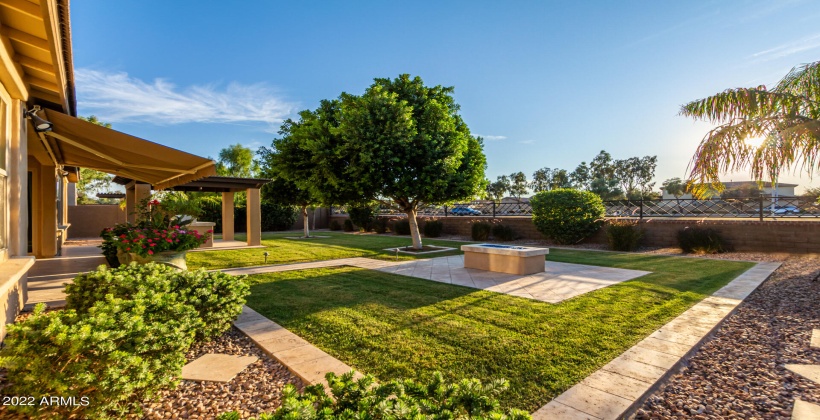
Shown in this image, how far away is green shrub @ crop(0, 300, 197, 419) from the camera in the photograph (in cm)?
226

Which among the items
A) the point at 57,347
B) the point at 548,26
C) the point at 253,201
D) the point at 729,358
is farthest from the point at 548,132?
the point at 57,347

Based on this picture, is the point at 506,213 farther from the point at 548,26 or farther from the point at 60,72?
the point at 60,72

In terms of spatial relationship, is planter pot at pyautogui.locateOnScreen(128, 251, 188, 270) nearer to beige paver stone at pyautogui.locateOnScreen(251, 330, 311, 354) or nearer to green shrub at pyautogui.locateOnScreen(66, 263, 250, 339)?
green shrub at pyautogui.locateOnScreen(66, 263, 250, 339)

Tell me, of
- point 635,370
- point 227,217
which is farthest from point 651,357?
point 227,217

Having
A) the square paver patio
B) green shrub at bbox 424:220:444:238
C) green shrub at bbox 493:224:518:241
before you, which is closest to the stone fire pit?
the square paver patio

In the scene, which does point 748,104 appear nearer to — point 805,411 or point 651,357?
point 651,357

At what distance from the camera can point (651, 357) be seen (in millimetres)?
3840

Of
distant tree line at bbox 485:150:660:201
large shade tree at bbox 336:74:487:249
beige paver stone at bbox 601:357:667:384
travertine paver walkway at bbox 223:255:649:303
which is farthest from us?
distant tree line at bbox 485:150:660:201

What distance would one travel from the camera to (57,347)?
2.34m

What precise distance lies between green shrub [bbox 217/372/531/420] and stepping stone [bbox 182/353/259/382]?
1.87m

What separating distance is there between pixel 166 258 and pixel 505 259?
7273 millimetres

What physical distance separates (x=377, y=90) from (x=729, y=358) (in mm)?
10157

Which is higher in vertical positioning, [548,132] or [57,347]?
[548,132]

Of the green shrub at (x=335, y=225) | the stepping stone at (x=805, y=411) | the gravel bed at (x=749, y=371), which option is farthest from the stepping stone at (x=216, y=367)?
the green shrub at (x=335, y=225)
